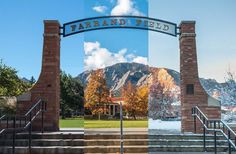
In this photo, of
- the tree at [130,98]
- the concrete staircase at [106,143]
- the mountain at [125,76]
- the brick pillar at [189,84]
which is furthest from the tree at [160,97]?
the concrete staircase at [106,143]

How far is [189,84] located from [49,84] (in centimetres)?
332

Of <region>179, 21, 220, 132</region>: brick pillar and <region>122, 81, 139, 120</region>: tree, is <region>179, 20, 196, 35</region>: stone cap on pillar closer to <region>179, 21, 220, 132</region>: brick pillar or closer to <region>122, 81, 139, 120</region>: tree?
<region>179, 21, 220, 132</region>: brick pillar

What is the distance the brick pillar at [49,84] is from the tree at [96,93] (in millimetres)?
1263

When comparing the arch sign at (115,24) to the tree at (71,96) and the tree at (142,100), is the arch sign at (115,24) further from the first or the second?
the tree at (71,96)

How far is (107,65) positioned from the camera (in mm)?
10102

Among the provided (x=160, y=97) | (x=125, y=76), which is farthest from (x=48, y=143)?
(x=160, y=97)

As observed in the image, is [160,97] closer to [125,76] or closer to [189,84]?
[125,76]

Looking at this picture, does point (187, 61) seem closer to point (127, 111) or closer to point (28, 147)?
point (127, 111)

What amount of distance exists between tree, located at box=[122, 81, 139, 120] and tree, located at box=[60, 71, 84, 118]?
1081 cm

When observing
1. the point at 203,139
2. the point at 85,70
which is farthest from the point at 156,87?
the point at 203,139

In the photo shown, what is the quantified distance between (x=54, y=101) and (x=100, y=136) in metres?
1.83

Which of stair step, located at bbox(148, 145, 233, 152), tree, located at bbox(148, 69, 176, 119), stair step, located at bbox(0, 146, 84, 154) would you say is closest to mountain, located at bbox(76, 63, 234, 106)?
stair step, located at bbox(148, 145, 233, 152)

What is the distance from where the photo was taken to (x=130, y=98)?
464 inches

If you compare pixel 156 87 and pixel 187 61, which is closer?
pixel 187 61
